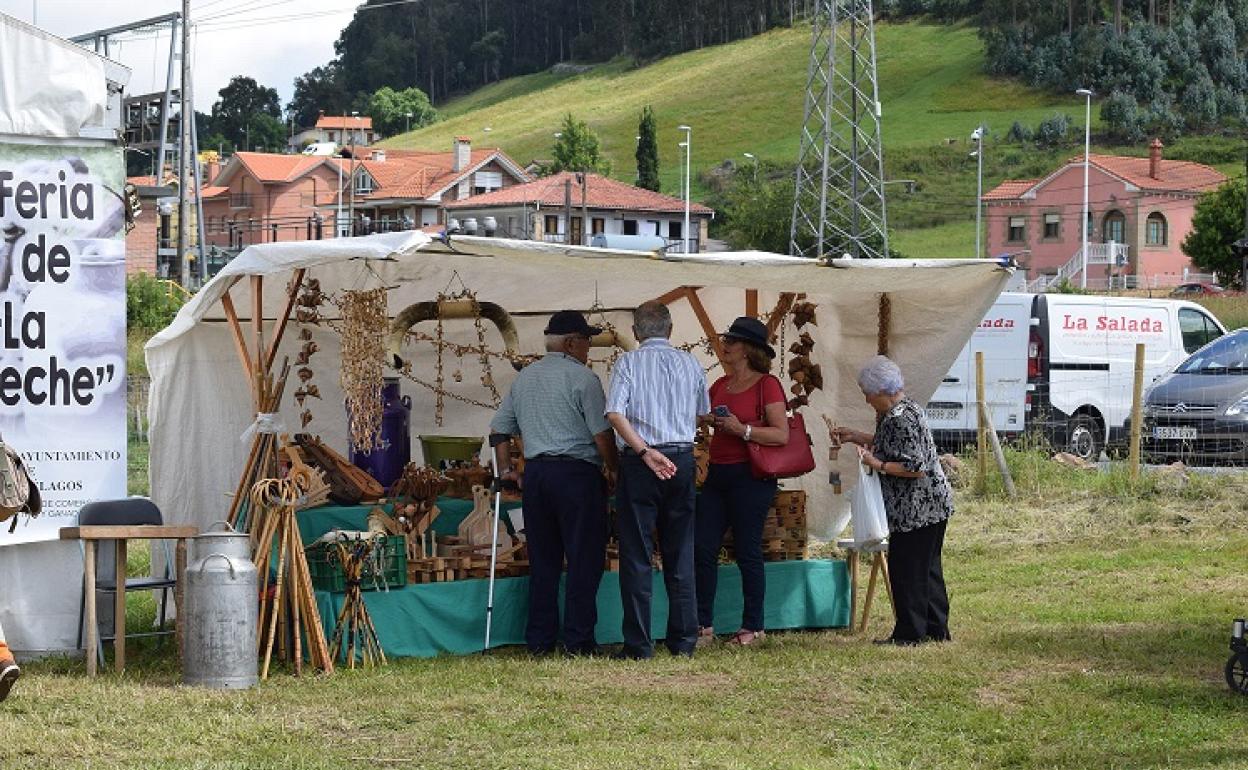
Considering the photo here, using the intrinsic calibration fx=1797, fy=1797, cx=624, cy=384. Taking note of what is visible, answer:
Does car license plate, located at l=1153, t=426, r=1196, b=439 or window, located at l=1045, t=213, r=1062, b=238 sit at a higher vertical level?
window, located at l=1045, t=213, r=1062, b=238

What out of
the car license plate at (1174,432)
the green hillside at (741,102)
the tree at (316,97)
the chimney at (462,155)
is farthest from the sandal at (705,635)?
the tree at (316,97)

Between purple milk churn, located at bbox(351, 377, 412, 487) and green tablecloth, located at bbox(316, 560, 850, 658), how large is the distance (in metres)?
1.27

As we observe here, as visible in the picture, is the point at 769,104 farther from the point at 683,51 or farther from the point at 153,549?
the point at 153,549

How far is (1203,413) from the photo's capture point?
17.0 m

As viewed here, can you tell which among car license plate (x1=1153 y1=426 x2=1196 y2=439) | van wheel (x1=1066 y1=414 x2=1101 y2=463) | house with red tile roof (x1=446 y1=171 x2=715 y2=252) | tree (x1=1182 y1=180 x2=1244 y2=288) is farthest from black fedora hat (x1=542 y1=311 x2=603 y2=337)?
house with red tile roof (x1=446 y1=171 x2=715 y2=252)

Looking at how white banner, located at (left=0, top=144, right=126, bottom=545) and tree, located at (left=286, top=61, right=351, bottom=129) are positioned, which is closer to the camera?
white banner, located at (left=0, top=144, right=126, bottom=545)

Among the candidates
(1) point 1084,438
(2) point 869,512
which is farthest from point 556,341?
(1) point 1084,438

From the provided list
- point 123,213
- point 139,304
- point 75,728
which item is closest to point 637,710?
point 75,728

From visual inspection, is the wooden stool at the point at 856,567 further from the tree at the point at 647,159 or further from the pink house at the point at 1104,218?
the tree at the point at 647,159

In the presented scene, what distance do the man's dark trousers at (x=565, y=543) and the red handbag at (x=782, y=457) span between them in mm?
809

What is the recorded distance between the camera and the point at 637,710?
7504 mm

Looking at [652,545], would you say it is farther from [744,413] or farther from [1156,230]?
[1156,230]

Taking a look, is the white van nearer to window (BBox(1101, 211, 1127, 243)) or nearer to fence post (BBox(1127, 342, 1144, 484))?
fence post (BBox(1127, 342, 1144, 484))

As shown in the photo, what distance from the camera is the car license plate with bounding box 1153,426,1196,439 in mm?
16922
